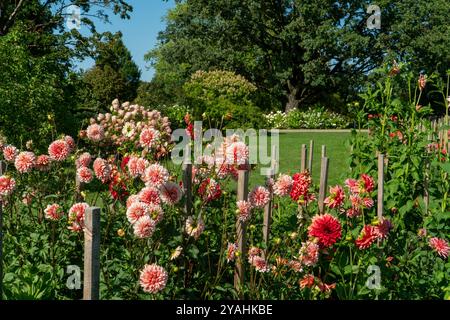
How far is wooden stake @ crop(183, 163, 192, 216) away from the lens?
3.03 m

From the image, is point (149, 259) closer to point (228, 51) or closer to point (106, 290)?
point (106, 290)

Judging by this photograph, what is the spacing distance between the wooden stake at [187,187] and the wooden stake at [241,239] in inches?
10.4

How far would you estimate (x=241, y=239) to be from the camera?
303 centimetres

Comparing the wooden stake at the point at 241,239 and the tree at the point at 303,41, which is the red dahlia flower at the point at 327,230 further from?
the tree at the point at 303,41

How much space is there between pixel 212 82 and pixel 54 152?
61.8ft

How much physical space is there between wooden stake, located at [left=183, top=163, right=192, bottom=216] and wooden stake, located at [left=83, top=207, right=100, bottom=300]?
0.95 meters

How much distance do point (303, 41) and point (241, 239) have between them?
24911mm

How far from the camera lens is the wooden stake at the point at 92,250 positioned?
208 centimetres

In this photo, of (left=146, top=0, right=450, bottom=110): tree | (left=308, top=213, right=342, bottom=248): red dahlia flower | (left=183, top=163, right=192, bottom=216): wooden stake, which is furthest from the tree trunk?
(left=308, top=213, right=342, bottom=248): red dahlia flower

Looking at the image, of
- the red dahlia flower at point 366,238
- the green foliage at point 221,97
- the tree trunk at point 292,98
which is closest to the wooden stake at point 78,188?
the red dahlia flower at point 366,238

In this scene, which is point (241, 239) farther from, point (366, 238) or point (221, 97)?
point (221, 97)

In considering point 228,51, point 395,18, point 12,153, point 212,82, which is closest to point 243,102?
point 212,82

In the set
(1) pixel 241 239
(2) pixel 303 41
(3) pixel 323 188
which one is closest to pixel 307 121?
(2) pixel 303 41

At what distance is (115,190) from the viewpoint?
125 inches
